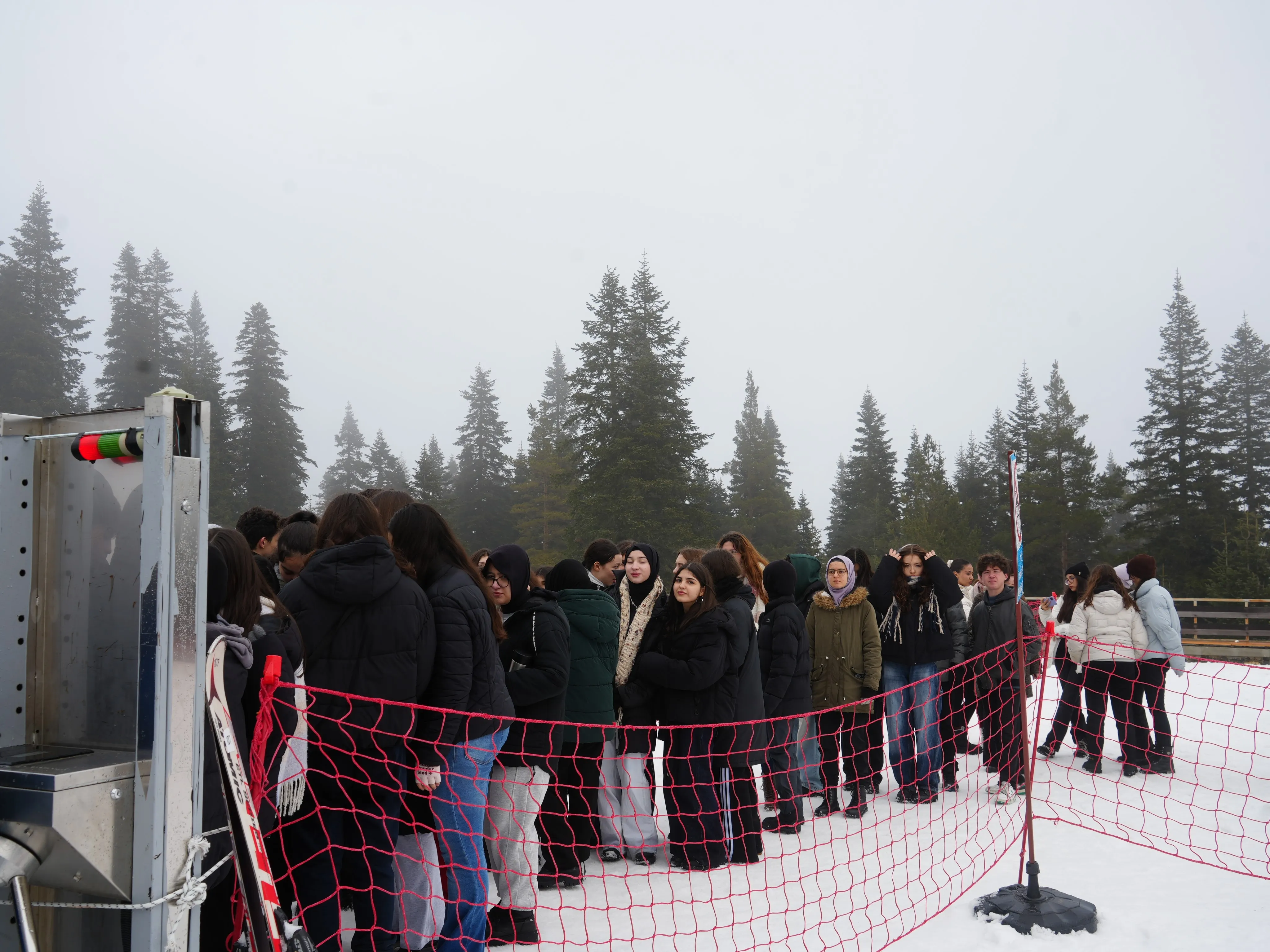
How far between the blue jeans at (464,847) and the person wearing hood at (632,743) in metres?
1.67

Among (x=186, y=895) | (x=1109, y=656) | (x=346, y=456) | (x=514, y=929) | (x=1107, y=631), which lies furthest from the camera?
(x=346, y=456)

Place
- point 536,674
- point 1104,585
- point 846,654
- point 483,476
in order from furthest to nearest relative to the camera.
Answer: point 483,476
point 1104,585
point 846,654
point 536,674

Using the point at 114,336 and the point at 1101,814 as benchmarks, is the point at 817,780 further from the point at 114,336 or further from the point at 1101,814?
the point at 114,336

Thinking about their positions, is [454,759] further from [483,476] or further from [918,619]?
[483,476]

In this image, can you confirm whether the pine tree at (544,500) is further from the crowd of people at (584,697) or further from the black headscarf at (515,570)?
the black headscarf at (515,570)

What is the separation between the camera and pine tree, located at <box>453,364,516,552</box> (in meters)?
48.6

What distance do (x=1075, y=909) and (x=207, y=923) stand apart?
13.1ft

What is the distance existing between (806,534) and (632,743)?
47.9 m

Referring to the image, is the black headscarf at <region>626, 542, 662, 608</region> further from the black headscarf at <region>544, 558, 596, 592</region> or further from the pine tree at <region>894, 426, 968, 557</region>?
the pine tree at <region>894, 426, 968, 557</region>

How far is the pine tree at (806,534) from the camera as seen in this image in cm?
4978

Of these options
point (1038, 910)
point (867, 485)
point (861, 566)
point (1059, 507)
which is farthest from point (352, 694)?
point (867, 485)

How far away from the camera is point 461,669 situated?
3.83m

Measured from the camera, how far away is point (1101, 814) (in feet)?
21.2

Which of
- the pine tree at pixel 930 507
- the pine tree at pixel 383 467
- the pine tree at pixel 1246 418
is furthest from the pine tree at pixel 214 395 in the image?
the pine tree at pixel 1246 418
